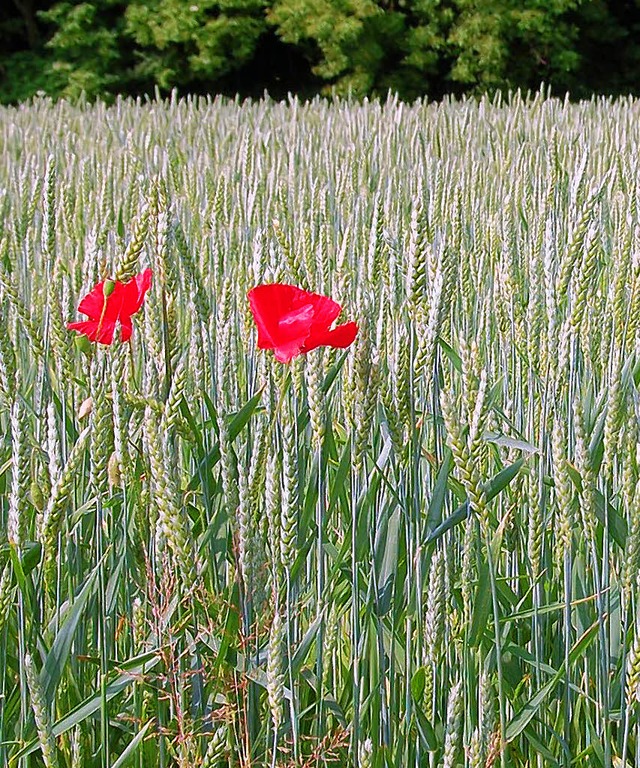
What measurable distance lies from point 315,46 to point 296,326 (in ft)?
32.1

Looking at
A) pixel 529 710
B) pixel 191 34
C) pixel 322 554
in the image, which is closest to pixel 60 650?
pixel 322 554

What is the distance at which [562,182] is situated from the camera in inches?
74.5

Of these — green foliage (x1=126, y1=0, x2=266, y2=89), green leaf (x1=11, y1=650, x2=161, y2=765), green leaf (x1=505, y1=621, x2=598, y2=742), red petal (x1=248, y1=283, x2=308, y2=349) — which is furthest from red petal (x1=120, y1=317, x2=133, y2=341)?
green foliage (x1=126, y1=0, x2=266, y2=89)

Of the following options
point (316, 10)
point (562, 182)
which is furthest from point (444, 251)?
point (316, 10)

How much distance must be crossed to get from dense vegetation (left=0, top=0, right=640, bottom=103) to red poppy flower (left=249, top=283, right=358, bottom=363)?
824cm

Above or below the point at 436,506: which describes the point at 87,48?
above

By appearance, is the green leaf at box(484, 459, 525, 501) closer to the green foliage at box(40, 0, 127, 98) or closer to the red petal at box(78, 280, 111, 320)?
the red petal at box(78, 280, 111, 320)

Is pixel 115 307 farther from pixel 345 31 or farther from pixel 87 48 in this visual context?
pixel 87 48

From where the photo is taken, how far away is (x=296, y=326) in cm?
76

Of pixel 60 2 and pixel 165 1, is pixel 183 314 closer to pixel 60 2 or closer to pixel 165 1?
pixel 165 1

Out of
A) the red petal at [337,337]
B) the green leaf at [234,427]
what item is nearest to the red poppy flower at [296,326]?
the red petal at [337,337]

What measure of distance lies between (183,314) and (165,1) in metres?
7.99

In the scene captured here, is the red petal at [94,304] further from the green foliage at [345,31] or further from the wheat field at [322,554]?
the green foliage at [345,31]

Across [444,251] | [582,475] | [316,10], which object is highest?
[316,10]
